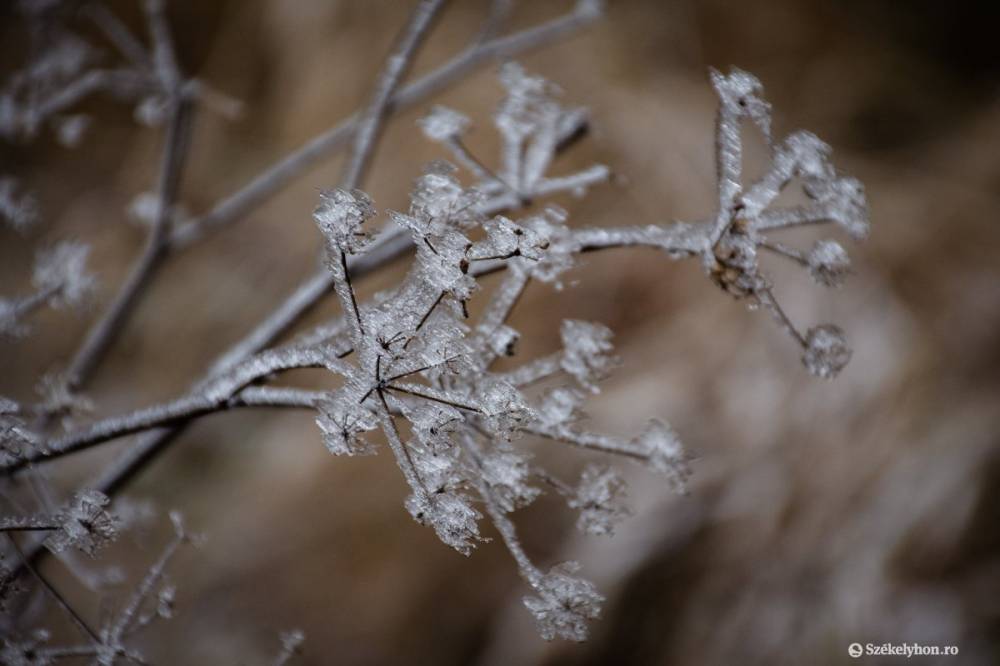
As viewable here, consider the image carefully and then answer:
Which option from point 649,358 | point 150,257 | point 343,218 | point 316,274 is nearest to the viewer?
point 343,218

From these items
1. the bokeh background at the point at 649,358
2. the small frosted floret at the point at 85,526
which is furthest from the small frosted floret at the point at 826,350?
the bokeh background at the point at 649,358

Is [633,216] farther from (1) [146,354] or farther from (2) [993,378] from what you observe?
(1) [146,354]

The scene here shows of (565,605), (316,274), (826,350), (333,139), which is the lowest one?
(565,605)

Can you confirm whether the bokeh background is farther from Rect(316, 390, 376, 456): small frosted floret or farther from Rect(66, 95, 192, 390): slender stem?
Rect(316, 390, 376, 456): small frosted floret

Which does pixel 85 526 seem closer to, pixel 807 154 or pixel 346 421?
pixel 346 421

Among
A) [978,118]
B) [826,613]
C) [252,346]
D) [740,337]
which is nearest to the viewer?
[252,346]

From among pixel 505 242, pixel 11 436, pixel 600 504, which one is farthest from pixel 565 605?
pixel 11 436

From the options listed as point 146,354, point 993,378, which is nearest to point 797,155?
point 993,378

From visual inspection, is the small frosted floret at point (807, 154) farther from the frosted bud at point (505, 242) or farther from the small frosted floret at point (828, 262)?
the frosted bud at point (505, 242)
